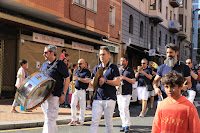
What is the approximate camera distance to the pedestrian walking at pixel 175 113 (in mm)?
3050

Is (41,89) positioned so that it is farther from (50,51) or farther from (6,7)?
(6,7)

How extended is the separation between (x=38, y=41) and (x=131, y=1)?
12.5 metres

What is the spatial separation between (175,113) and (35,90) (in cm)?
278

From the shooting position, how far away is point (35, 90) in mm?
5141

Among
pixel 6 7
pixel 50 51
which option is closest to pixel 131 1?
pixel 6 7

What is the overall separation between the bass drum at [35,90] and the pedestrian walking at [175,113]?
2.55 m

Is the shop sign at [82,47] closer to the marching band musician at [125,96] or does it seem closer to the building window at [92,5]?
the building window at [92,5]

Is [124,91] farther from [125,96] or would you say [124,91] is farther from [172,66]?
[172,66]

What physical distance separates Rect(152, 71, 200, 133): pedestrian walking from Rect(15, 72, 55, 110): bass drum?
8.37ft

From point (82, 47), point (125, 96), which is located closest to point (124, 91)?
point (125, 96)

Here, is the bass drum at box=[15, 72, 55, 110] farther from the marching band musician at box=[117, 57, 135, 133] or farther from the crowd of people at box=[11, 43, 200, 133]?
the marching band musician at box=[117, 57, 135, 133]

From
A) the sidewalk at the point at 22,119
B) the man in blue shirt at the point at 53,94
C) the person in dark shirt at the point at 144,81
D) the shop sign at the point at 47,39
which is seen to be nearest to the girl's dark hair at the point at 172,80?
the man in blue shirt at the point at 53,94

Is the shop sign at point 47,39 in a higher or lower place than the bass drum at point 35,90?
higher

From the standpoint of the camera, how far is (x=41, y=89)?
5.23m
